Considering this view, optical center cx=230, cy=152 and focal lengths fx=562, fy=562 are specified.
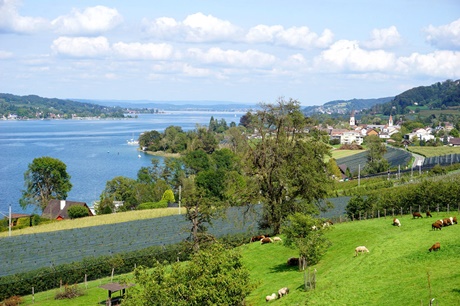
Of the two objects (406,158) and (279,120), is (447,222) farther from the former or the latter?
(406,158)

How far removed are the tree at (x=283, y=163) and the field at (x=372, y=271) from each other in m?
7.82

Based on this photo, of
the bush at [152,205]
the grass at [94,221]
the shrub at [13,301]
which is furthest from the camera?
the bush at [152,205]

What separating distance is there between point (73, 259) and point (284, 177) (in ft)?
57.2

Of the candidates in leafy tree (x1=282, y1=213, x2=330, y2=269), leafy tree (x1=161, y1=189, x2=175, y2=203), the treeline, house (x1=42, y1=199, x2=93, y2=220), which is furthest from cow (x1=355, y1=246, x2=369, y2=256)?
the treeline

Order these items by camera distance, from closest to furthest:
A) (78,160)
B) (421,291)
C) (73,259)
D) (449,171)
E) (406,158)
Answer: (421,291) < (73,259) < (449,171) < (406,158) < (78,160)

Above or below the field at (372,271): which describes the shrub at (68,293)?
below

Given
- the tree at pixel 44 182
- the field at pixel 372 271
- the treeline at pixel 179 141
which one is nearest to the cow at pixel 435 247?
the field at pixel 372 271

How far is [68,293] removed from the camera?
34312 mm

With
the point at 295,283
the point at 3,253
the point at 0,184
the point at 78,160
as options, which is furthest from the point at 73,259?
the point at 78,160

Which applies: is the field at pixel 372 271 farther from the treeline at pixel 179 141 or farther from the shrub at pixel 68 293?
the treeline at pixel 179 141

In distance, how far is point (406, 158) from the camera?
112 meters

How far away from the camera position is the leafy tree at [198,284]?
22.2 m

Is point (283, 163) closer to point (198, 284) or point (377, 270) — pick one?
point (377, 270)

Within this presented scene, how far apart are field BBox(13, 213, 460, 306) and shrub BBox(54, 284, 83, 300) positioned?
1.99 ft
